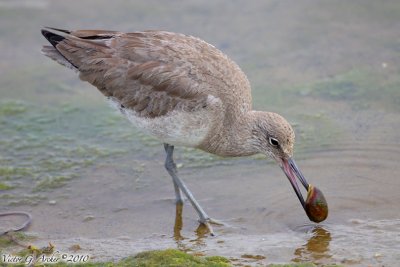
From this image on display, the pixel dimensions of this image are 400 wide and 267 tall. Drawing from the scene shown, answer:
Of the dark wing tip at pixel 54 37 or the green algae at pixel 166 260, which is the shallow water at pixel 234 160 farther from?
the dark wing tip at pixel 54 37

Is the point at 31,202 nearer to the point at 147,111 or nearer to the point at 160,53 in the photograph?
the point at 147,111

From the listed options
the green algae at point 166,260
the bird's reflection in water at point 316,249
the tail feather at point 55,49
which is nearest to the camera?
the green algae at point 166,260

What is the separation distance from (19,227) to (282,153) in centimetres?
269

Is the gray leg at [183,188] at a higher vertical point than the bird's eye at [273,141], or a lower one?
lower

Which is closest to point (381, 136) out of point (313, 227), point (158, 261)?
point (313, 227)

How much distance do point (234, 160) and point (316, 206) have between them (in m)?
1.82

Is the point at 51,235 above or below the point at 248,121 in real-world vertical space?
below

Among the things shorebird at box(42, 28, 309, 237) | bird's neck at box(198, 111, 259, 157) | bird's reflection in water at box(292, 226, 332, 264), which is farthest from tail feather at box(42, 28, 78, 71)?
bird's reflection in water at box(292, 226, 332, 264)

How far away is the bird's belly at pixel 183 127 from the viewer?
7016mm

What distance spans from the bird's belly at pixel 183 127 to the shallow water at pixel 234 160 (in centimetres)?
75

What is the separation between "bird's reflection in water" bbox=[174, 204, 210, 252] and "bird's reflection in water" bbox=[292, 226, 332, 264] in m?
0.97

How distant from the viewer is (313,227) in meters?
6.64

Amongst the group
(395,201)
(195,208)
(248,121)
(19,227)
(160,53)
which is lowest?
(19,227)

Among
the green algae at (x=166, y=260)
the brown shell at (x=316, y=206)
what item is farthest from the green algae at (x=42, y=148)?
the brown shell at (x=316, y=206)
